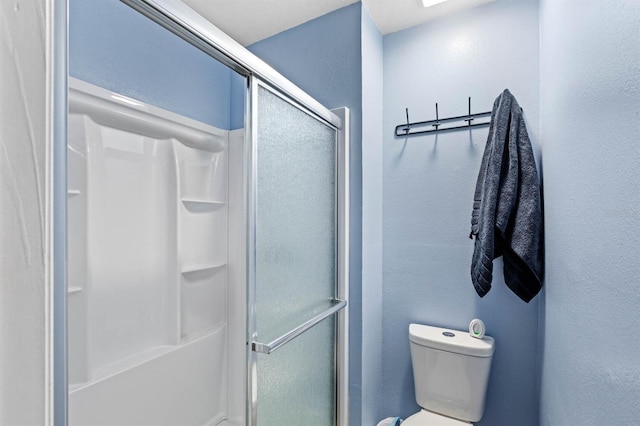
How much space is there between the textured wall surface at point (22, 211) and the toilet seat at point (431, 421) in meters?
1.41

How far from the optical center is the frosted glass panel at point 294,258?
1028mm

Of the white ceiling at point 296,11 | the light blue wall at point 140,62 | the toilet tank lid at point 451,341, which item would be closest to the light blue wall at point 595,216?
the toilet tank lid at point 451,341

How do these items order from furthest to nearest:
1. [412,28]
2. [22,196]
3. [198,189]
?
[198,189] → [412,28] → [22,196]

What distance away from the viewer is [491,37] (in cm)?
148

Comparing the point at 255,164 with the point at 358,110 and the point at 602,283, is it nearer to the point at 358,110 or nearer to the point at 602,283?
the point at 358,110

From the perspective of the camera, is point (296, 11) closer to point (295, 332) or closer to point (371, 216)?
point (371, 216)

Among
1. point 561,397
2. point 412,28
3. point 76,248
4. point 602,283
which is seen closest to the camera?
point 602,283

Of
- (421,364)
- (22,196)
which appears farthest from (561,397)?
(22,196)

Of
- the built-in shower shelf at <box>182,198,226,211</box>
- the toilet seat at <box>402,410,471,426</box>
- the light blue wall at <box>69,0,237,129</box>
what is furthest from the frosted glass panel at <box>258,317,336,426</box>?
the light blue wall at <box>69,0,237,129</box>

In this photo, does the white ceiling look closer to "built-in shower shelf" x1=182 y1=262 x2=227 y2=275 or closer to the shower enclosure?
the shower enclosure

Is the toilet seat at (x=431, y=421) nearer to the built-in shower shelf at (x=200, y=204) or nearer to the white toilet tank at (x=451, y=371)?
the white toilet tank at (x=451, y=371)

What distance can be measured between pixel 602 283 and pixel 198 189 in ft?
5.72

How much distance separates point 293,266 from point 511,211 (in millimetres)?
846

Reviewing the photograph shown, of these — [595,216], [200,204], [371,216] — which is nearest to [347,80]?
[371,216]
